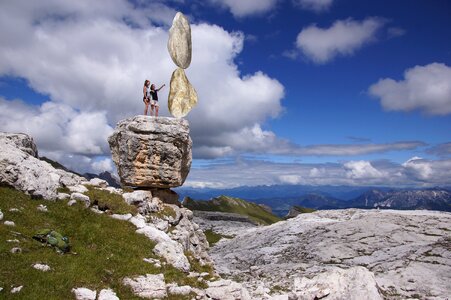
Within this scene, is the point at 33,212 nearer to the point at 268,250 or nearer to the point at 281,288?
the point at 281,288

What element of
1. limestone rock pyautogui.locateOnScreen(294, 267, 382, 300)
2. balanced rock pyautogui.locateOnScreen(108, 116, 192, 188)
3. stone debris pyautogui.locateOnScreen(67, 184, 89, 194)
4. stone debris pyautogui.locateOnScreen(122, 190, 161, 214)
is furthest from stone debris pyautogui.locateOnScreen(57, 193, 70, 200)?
limestone rock pyautogui.locateOnScreen(294, 267, 382, 300)

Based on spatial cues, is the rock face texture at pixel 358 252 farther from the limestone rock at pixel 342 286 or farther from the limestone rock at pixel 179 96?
the limestone rock at pixel 179 96

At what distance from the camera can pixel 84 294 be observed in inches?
698

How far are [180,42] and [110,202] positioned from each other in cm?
2035

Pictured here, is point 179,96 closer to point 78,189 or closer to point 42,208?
point 78,189

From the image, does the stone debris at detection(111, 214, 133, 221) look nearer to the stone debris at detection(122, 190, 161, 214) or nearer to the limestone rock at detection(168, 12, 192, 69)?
the stone debris at detection(122, 190, 161, 214)

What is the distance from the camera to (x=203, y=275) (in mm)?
27125

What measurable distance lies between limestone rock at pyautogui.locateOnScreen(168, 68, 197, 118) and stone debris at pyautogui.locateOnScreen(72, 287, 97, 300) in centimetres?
2519

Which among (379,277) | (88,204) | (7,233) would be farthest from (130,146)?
(379,277)

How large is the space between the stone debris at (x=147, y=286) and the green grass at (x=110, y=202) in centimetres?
984

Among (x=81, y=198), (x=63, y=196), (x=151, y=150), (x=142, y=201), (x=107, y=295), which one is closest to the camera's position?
(x=107, y=295)

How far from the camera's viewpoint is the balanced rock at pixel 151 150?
3716 centimetres

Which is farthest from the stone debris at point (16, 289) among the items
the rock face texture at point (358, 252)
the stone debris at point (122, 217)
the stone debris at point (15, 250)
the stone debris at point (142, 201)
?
the rock face texture at point (358, 252)

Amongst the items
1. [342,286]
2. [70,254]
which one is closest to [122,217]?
[70,254]
